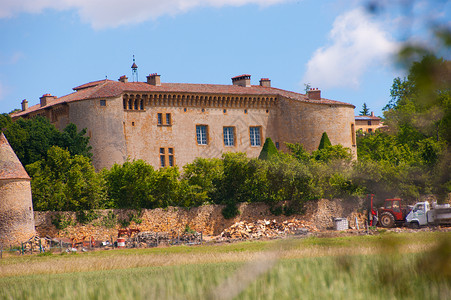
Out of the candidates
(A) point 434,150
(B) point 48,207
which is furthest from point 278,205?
(B) point 48,207

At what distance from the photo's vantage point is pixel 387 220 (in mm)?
41156

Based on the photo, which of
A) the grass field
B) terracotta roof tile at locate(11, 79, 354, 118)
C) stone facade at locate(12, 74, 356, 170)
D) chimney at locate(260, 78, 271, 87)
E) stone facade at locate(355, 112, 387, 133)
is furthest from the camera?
stone facade at locate(355, 112, 387, 133)

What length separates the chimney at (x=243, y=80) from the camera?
64.3 metres

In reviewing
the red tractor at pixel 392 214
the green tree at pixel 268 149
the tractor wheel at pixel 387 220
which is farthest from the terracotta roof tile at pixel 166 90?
the tractor wheel at pixel 387 220

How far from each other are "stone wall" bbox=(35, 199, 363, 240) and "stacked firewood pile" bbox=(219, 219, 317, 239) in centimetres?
98

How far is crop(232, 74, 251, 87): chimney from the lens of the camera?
64312 millimetres

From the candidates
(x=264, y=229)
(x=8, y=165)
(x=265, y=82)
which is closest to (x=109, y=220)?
(x=8, y=165)

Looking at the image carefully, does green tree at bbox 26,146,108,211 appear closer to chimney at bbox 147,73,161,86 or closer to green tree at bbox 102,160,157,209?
green tree at bbox 102,160,157,209

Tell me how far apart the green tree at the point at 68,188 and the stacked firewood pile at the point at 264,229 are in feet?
27.2

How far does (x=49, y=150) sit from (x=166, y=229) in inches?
402

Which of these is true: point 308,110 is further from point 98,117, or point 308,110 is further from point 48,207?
point 48,207

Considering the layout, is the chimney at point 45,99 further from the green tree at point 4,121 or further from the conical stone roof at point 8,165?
the conical stone roof at point 8,165

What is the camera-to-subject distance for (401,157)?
53.2 m

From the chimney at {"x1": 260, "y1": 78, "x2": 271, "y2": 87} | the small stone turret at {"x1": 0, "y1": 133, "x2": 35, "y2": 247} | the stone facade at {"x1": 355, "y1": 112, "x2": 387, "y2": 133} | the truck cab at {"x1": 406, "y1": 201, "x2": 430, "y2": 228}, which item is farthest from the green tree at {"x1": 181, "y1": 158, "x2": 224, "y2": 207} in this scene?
the stone facade at {"x1": 355, "y1": 112, "x2": 387, "y2": 133}
